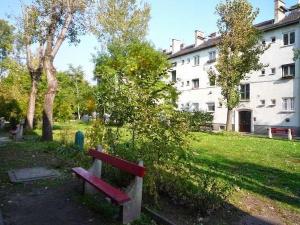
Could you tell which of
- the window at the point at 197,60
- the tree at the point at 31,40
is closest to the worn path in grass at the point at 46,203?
Answer: the tree at the point at 31,40

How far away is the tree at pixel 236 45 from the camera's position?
30141 millimetres

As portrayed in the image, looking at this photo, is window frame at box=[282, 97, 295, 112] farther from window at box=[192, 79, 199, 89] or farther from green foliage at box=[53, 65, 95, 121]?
green foliage at box=[53, 65, 95, 121]

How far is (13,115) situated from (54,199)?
2086 centimetres

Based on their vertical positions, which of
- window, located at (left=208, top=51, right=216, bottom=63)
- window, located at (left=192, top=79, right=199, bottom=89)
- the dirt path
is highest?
window, located at (left=208, top=51, right=216, bottom=63)

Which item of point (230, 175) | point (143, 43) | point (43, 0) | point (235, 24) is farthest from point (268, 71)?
point (230, 175)

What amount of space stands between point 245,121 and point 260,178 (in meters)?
30.5

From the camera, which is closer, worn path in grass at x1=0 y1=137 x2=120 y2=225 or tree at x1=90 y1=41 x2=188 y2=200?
worn path in grass at x1=0 y1=137 x2=120 y2=225

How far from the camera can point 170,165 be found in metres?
6.88

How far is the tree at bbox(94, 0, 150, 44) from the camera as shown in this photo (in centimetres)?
3794

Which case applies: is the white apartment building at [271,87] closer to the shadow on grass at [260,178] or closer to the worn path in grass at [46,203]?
the shadow on grass at [260,178]

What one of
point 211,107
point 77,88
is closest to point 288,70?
point 211,107

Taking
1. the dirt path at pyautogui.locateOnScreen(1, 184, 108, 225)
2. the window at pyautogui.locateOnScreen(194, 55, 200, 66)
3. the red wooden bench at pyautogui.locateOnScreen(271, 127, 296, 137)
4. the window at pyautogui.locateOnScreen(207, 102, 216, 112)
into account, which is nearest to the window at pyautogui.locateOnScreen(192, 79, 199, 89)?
the window at pyautogui.locateOnScreen(194, 55, 200, 66)

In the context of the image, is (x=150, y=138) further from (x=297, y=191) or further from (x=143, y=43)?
(x=143, y=43)

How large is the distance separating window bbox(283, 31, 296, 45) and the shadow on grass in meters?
25.6
